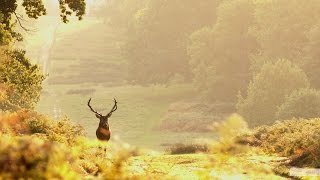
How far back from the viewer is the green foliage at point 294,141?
14848 millimetres

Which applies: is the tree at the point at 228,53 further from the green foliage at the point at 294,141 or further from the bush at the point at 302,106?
the green foliage at the point at 294,141

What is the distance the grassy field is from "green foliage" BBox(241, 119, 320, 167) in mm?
25697

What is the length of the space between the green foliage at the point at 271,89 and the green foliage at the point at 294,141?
28.2 m

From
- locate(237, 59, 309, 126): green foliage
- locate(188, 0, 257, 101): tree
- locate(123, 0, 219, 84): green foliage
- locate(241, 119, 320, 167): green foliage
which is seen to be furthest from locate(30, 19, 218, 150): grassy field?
locate(241, 119, 320, 167): green foliage

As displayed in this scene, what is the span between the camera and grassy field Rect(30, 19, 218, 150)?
57216mm

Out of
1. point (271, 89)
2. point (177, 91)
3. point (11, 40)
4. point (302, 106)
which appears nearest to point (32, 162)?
point (11, 40)

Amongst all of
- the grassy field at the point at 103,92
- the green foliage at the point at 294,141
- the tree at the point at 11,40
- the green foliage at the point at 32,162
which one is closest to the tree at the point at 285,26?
the grassy field at the point at 103,92

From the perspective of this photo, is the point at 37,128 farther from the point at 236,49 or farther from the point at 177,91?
the point at 177,91

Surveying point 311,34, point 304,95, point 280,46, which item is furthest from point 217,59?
point 304,95

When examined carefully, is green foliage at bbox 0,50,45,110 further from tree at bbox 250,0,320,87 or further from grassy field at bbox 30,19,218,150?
tree at bbox 250,0,320,87

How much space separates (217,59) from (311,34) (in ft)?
43.1

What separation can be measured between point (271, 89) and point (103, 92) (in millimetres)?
36752

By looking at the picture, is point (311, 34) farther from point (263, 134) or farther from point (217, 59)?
point (263, 134)

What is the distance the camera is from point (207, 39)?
67.9m
